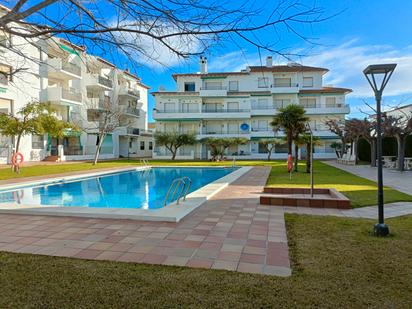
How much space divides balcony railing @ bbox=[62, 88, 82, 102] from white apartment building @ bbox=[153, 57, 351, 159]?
9928mm

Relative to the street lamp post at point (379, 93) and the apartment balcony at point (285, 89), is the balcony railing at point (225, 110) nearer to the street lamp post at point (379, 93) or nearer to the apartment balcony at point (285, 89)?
the apartment balcony at point (285, 89)

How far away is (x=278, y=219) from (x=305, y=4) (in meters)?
4.58

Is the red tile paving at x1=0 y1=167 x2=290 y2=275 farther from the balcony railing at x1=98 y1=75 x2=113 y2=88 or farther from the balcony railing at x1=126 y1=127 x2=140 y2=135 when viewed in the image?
the balcony railing at x1=126 y1=127 x2=140 y2=135

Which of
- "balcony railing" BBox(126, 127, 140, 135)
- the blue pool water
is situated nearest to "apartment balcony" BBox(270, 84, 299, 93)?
"balcony railing" BBox(126, 127, 140, 135)

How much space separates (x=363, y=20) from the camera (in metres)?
3.34

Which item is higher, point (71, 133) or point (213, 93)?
point (213, 93)

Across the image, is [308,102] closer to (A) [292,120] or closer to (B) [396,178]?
(A) [292,120]

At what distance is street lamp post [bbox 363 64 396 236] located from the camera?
16.5 feet

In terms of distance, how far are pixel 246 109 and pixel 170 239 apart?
35.4 m

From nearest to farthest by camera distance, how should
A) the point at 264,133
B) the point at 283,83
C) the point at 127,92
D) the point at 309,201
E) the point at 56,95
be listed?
the point at 309,201 → the point at 56,95 → the point at 264,133 → the point at 127,92 → the point at 283,83

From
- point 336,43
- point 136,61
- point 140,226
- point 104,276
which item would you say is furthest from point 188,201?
point 336,43

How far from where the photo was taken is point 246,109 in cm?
3891

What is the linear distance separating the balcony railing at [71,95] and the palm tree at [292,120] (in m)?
22.2

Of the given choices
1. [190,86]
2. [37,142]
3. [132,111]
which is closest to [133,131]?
[132,111]
